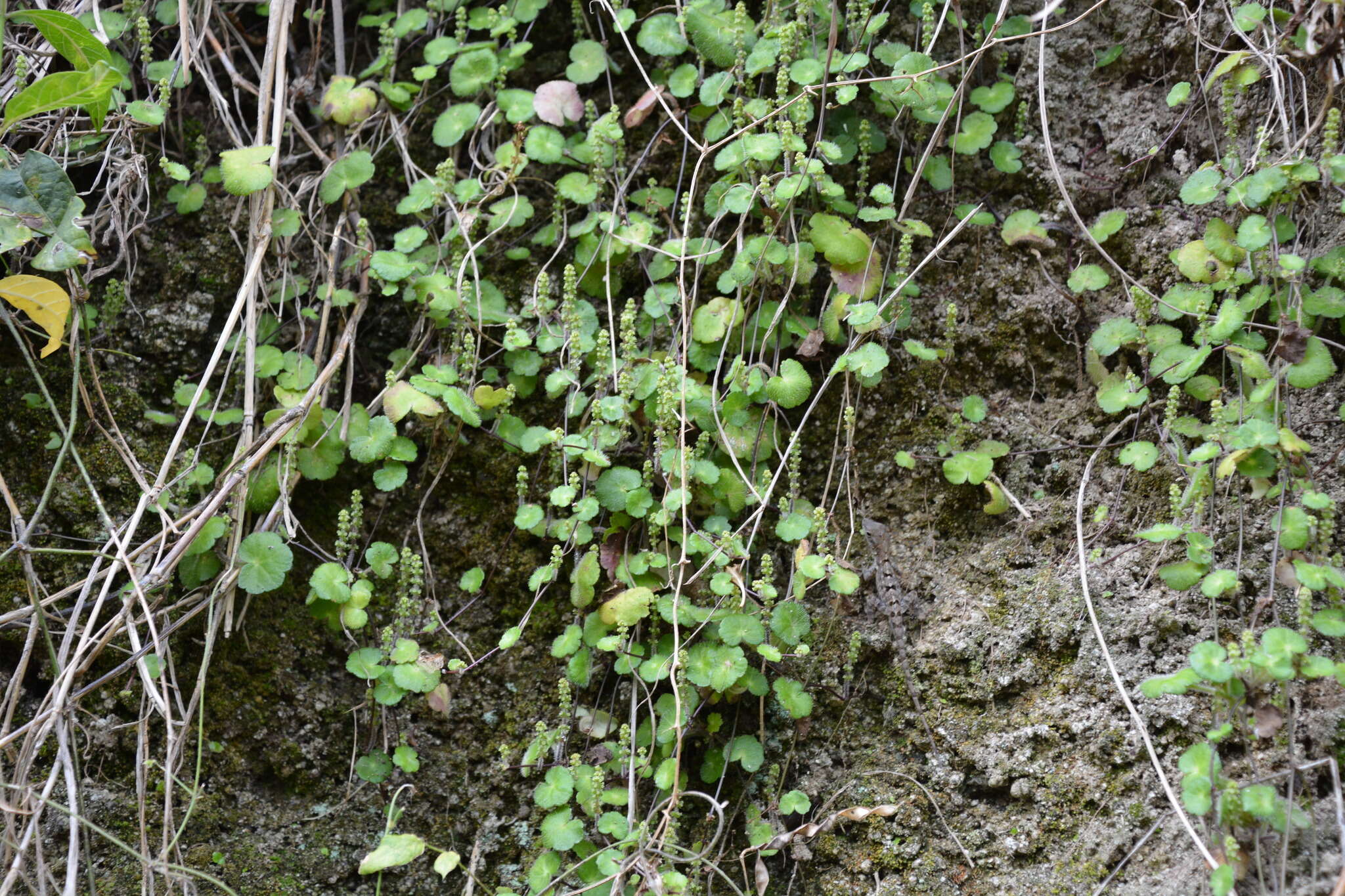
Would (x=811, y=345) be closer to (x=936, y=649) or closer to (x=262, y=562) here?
(x=936, y=649)

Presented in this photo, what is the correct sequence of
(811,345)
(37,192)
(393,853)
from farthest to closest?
(811,345) < (37,192) < (393,853)

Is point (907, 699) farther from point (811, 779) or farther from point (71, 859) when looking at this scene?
point (71, 859)

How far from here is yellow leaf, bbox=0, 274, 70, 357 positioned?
1.66m

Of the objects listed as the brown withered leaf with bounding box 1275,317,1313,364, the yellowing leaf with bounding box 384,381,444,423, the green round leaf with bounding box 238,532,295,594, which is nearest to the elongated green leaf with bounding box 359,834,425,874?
the green round leaf with bounding box 238,532,295,594

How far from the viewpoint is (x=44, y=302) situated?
1.67 metres

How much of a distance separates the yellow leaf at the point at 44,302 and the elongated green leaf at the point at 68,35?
386 millimetres

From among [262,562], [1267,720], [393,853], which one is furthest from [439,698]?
[1267,720]

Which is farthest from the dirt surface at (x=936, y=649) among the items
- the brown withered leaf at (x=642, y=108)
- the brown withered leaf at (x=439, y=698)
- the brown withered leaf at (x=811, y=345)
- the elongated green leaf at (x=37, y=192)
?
the brown withered leaf at (x=642, y=108)

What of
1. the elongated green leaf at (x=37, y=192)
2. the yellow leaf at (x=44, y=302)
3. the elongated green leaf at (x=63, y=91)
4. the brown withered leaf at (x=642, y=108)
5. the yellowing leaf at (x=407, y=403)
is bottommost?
the yellowing leaf at (x=407, y=403)

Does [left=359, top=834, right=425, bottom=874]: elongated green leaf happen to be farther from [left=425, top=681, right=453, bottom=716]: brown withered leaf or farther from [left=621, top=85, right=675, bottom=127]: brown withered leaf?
[left=621, top=85, right=675, bottom=127]: brown withered leaf

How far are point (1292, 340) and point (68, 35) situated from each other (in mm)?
2120

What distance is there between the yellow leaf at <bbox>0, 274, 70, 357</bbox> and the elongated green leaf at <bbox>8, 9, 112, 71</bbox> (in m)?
0.39

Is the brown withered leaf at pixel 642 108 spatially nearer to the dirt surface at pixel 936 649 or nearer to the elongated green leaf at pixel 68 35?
the dirt surface at pixel 936 649

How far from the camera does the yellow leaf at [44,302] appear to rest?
5.44ft
